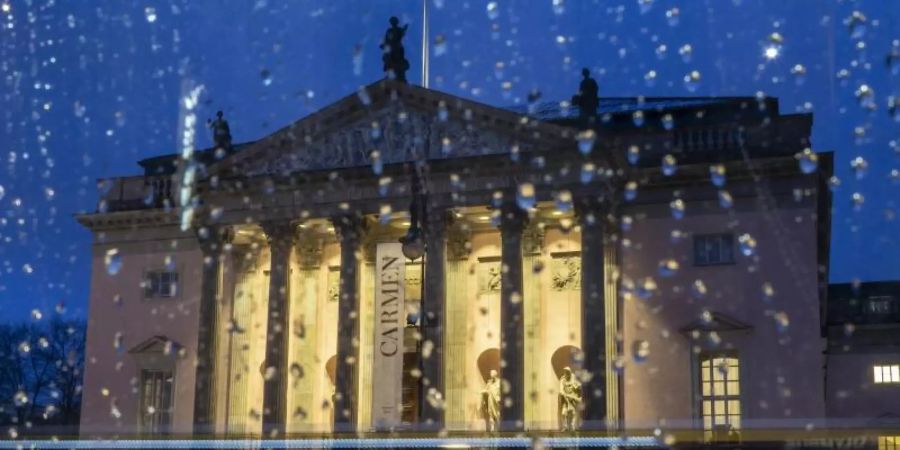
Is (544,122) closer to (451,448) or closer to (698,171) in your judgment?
(698,171)

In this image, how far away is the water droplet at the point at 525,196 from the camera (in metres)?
31.5

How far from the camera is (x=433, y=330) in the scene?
32.6 m

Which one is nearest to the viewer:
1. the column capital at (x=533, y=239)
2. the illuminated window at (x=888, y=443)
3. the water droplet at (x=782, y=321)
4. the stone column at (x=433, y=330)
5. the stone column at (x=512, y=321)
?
the illuminated window at (x=888, y=443)

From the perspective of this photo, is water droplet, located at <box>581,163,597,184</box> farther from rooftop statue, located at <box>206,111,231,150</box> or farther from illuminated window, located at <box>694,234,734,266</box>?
rooftop statue, located at <box>206,111,231,150</box>

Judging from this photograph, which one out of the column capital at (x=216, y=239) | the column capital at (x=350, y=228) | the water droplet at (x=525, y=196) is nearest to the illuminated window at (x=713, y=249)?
the water droplet at (x=525, y=196)

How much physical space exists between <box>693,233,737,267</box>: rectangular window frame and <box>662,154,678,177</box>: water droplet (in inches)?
83.3

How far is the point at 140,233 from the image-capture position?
40.7 meters

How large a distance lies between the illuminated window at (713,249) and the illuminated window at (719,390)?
2851 mm

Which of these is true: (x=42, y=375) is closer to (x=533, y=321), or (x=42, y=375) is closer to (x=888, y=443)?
(x=533, y=321)

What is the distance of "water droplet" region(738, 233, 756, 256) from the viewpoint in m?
31.8

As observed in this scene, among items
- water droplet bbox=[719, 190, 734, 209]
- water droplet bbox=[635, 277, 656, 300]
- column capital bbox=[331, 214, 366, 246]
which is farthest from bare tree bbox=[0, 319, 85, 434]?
water droplet bbox=[719, 190, 734, 209]

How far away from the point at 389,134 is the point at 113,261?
41.0 ft

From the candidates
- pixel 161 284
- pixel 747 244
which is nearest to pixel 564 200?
pixel 747 244

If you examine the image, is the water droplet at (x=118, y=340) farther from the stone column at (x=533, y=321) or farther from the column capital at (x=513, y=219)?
the column capital at (x=513, y=219)
